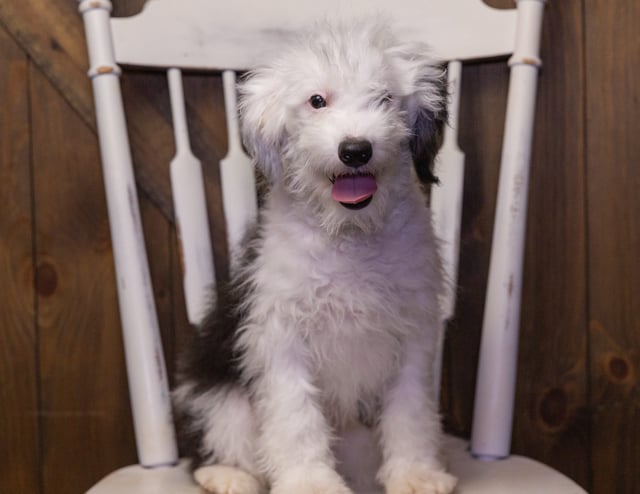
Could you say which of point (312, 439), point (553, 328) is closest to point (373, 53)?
point (312, 439)

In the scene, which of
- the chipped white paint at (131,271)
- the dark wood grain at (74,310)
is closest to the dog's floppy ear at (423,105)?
the chipped white paint at (131,271)

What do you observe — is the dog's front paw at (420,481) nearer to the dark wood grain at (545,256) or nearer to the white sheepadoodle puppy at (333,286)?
the white sheepadoodle puppy at (333,286)

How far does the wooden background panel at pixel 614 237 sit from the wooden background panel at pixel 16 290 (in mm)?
872

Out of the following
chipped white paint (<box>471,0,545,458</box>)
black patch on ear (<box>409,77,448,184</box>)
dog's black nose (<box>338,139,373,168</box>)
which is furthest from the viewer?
chipped white paint (<box>471,0,545,458</box>)

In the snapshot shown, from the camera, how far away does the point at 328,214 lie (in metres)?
0.89

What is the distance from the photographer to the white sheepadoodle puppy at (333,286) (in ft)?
2.83

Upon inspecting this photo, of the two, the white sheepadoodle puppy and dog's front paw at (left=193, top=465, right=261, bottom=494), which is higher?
the white sheepadoodle puppy

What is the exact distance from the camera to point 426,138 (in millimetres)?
911

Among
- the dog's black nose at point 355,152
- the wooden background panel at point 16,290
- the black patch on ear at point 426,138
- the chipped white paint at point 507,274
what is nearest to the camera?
the dog's black nose at point 355,152

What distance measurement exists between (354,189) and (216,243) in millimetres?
472

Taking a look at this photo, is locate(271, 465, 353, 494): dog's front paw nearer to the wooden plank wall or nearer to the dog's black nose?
the dog's black nose

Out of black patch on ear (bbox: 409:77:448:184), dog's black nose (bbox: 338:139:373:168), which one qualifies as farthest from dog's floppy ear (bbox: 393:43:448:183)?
dog's black nose (bbox: 338:139:373:168)

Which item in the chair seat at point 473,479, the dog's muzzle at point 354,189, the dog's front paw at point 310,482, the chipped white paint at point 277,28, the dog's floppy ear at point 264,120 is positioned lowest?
the chair seat at point 473,479

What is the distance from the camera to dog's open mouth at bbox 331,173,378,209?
84 cm
